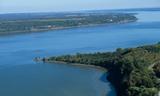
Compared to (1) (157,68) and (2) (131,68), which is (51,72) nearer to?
(2) (131,68)

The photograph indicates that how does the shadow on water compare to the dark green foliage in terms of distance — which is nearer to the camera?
the shadow on water

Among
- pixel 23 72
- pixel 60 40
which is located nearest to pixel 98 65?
pixel 23 72

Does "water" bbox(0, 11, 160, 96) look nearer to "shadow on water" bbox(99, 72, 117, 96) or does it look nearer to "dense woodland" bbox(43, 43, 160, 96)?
"shadow on water" bbox(99, 72, 117, 96)

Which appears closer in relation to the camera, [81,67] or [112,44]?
[81,67]

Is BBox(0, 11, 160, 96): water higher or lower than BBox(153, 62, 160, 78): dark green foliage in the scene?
lower

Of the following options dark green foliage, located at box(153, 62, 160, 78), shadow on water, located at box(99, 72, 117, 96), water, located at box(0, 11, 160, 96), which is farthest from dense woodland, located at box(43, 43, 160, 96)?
water, located at box(0, 11, 160, 96)

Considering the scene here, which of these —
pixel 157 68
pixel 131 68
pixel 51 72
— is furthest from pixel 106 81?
pixel 51 72

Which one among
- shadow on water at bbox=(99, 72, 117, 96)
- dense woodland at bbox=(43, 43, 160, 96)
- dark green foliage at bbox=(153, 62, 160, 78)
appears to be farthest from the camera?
dark green foliage at bbox=(153, 62, 160, 78)

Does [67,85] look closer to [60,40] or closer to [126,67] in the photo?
[126,67]

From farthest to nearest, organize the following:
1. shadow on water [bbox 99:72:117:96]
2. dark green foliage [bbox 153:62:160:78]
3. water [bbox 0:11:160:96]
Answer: dark green foliage [bbox 153:62:160:78]
water [bbox 0:11:160:96]
shadow on water [bbox 99:72:117:96]
